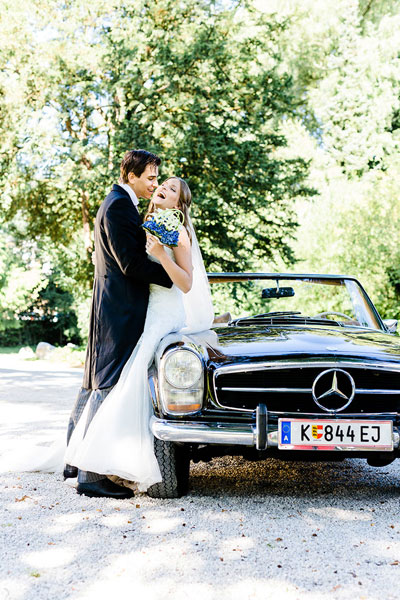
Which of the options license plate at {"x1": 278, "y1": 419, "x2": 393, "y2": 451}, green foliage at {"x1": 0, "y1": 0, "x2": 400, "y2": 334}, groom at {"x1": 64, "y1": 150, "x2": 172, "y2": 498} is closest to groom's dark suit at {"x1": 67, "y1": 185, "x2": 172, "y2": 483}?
groom at {"x1": 64, "y1": 150, "x2": 172, "y2": 498}

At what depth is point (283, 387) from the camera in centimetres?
354

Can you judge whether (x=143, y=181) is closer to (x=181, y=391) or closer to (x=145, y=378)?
(x=145, y=378)

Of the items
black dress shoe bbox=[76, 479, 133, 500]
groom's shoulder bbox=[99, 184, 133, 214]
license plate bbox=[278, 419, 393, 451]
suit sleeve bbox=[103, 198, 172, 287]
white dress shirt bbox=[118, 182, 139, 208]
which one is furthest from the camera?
white dress shirt bbox=[118, 182, 139, 208]

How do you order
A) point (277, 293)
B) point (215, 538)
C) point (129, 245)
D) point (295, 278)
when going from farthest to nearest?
point (295, 278) → point (277, 293) → point (129, 245) → point (215, 538)

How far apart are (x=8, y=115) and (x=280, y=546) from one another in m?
15.7

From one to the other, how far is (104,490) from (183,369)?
89cm

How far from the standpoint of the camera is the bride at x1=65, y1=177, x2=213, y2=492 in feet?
11.8

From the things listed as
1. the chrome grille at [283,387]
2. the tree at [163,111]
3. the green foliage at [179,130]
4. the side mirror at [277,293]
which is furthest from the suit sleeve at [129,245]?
the tree at [163,111]

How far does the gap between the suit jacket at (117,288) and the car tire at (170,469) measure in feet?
1.74

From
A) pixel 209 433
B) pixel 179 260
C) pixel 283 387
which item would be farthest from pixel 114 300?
pixel 283 387

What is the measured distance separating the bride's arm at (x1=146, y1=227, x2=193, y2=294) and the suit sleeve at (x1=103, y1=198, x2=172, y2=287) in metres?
0.05

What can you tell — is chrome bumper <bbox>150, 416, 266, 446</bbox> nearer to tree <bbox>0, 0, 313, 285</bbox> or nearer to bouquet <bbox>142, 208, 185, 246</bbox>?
bouquet <bbox>142, 208, 185, 246</bbox>

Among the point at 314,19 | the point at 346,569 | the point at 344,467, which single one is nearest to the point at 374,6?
the point at 314,19

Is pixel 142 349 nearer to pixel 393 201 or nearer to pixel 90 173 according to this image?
pixel 90 173
